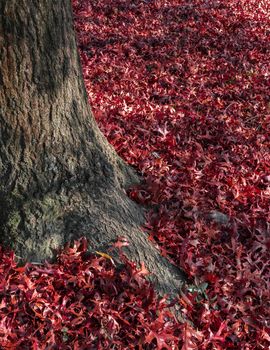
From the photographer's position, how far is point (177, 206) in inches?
156

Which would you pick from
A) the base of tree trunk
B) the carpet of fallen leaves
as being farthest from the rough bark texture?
the carpet of fallen leaves

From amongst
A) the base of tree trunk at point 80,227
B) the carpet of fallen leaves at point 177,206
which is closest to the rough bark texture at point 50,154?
the base of tree trunk at point 80,227

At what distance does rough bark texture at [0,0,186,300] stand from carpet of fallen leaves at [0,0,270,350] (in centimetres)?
17

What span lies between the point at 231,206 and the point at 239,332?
1361 mm

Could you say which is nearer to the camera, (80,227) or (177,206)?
(80,227)

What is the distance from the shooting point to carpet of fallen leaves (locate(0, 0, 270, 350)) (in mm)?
2945

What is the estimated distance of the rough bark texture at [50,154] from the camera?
2.93 meters

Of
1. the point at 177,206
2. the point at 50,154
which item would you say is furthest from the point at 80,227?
the point at 177,206

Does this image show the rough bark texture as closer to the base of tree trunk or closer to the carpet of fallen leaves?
the base of tree trunk

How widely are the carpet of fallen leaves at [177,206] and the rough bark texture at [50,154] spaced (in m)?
0.17

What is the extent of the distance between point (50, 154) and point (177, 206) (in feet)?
4.30

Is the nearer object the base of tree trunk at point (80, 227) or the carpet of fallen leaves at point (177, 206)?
the carpet of fallen leaves at point (177, 206)

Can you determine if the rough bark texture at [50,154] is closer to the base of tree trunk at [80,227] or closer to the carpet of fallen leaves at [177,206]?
the base of tree trunk at [80,227]

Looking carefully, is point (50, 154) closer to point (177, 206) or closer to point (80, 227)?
point (80, 227)
